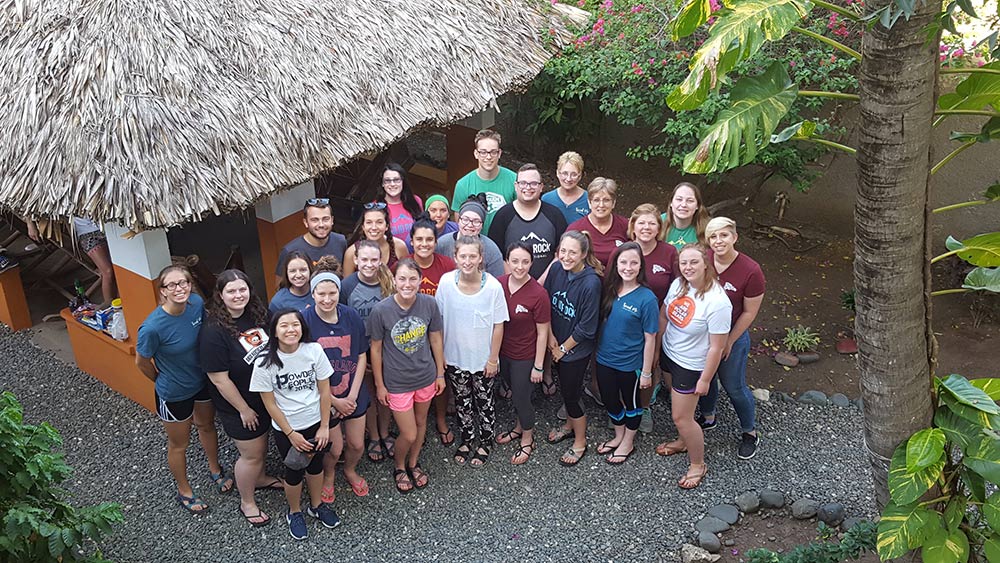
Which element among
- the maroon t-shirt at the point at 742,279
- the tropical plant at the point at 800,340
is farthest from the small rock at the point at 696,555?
the tropical plant at the point at 800,340

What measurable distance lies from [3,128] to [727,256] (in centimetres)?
472

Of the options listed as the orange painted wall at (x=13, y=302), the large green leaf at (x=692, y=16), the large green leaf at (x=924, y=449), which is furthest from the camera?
the orange painted wall at (x=13, y=302)

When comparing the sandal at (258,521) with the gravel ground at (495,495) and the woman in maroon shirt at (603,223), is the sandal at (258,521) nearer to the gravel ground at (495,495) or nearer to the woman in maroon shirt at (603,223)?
the gravel ground at (495,495)

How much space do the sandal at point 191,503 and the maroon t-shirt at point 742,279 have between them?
11.5 feet

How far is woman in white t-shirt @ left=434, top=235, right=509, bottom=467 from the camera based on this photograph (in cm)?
505

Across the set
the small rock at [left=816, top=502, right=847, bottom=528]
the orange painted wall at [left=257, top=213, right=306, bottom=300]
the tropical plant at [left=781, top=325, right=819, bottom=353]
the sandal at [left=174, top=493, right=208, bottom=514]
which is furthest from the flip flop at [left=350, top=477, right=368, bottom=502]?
the tropical plant at [left=781, top=325, right=819, bottom=353]

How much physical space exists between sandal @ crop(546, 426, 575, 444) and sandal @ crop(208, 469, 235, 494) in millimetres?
2136

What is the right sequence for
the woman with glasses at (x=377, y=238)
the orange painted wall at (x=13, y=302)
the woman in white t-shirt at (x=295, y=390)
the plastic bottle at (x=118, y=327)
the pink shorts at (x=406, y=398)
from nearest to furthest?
the woman in white t-shirt at (x=295, y=390)
the pink shorts at (x=406, y=398)
the woman with glasses at (x=377, y=238)
the plastic bottle at (x=118, y=327)
the orange painted wall at (x=13, y=302)

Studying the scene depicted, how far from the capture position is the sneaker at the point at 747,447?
5672 millimetres

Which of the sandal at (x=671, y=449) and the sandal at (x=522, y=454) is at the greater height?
the sandal at (x=671, y=449)

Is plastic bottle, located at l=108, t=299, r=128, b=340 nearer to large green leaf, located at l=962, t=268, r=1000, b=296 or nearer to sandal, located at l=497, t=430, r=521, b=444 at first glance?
sandal, located at l=497, t=430, r=521, b=444

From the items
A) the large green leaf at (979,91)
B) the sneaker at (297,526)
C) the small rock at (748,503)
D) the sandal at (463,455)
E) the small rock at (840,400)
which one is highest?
the large green leaf at (979,91)

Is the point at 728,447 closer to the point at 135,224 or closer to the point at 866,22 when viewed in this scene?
the point at 866,22

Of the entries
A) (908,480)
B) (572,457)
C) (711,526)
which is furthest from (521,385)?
(908,480)
